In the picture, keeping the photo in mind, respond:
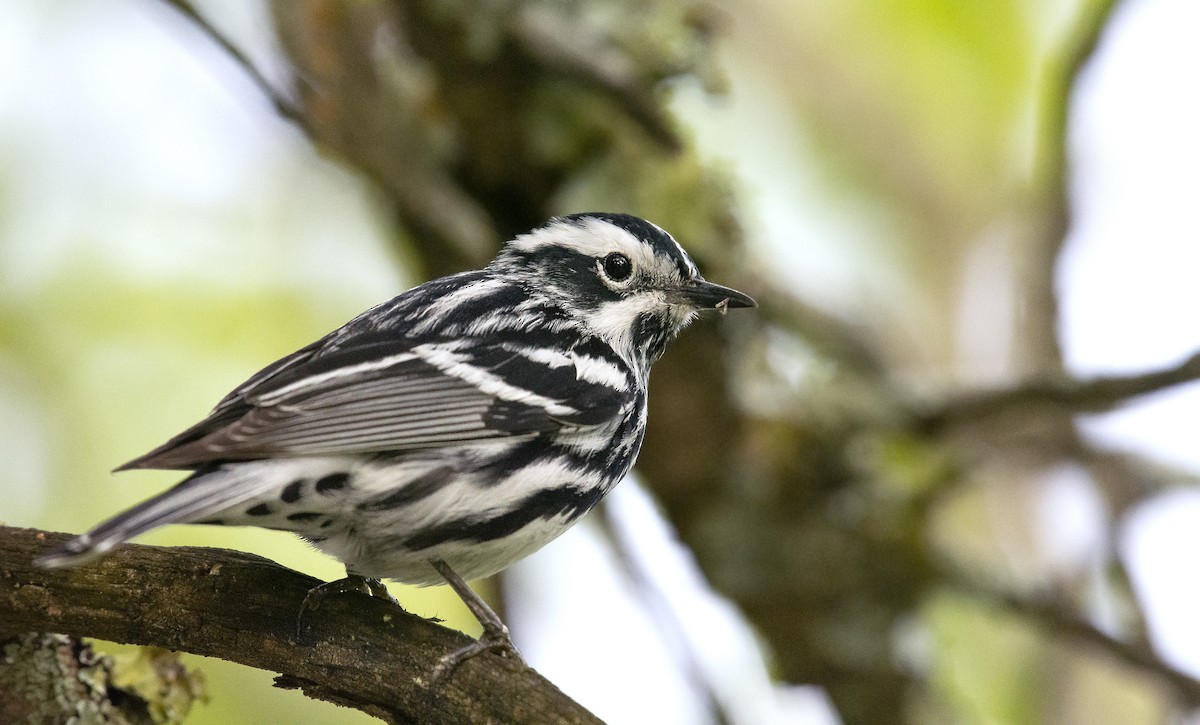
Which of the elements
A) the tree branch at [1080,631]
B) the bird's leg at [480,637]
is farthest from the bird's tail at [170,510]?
the tree branch at [1080,631]

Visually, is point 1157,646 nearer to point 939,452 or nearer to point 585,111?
point 939,452

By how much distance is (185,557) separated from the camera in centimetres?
323

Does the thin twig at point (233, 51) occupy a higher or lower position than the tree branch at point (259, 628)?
higher

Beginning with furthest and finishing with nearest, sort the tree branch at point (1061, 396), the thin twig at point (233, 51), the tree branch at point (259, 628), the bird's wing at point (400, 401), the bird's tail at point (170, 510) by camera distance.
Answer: the thin twig at point (233, 51)
the tree branch at point (1061, 396)
the bird's wing at point (400, 401)
the tree branch at point (259, 628)
the bird's tail at point (170, 510)

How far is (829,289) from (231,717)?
3633mm

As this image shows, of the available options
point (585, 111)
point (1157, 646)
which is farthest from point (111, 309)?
point (1157, 646)

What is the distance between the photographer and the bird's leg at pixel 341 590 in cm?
319

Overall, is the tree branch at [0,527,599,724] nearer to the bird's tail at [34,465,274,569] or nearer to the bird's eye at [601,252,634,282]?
the bird's tail at [34,465,274,569]

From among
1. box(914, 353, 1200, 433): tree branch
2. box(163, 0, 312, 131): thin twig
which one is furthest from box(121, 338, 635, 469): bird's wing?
box(914, 353, 1200, 433): tree branch

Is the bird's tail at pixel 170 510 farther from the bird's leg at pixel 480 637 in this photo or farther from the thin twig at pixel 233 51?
the thin twig at pixel 233 51

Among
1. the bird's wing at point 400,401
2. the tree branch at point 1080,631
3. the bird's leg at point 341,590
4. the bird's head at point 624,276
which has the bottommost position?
the tree branch at point 1080,631

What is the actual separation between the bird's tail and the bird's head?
1.47 metres

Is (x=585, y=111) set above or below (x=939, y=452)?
above

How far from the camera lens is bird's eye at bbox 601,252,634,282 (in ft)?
14.2
